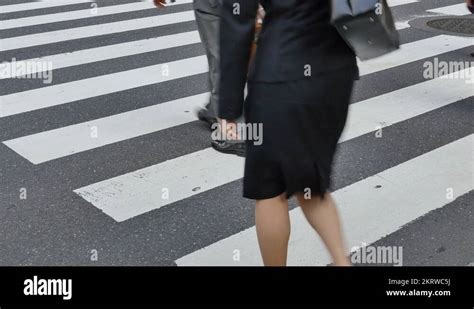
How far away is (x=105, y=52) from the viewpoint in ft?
23.6

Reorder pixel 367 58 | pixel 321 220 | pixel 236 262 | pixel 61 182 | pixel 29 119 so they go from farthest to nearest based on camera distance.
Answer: pixel 29 119 → pixel 61 182 → pixel 236 262 → pixel 321 220 → pixel 367 58

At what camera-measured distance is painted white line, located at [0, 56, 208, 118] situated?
558 centimetres

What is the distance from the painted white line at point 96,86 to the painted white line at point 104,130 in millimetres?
613

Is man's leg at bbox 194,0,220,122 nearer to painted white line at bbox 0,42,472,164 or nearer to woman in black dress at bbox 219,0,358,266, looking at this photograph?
painted white line at bbox 0,42,472,164

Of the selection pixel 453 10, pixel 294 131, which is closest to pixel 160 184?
pixel 294 131

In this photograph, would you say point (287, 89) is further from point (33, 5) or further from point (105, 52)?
point (33, 5)

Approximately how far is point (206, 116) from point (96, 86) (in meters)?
1.46

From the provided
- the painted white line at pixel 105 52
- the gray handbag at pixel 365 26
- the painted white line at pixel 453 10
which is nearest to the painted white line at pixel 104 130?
the painted white line at pixel 105 52

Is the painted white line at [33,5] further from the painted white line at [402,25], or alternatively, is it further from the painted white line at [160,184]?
the painted white line at [160,184]

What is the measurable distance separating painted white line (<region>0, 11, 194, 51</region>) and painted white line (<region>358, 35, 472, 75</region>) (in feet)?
9.78

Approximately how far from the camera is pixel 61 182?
13.7 feet
